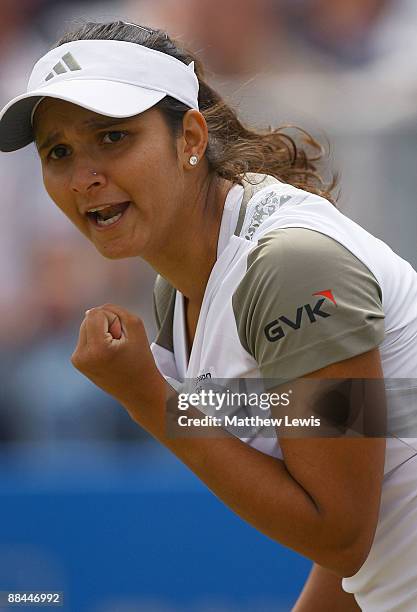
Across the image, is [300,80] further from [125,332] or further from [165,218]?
[125,332]

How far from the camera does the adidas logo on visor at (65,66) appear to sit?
43.7 inches

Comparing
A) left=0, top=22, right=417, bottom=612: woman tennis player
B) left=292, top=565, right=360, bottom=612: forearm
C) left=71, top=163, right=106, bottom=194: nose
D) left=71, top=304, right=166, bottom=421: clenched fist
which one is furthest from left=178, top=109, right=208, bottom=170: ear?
left=292, top=565, right=360, bottom=612: forearm

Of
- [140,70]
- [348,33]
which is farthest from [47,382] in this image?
[140,70]

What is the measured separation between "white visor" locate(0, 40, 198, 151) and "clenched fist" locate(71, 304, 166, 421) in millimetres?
213

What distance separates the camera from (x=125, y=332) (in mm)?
1022

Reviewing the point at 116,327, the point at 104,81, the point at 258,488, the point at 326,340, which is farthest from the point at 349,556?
the point at 104,81

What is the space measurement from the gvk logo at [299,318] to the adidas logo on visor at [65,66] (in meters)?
0.37

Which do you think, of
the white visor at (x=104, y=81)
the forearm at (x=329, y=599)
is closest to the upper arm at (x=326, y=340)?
the white visor at (x=104, y=81)

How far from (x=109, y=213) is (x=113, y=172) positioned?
0.06m

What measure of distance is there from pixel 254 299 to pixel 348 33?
4.97ft

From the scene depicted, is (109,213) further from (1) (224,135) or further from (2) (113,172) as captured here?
(1) (224,135)

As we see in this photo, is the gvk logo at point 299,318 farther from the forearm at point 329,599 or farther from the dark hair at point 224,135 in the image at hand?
the forearm at point 329,599

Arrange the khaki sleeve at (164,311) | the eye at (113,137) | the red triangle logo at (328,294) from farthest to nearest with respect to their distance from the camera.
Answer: the khaki sleeve at (164,311) < the eye at (113,137) < the red triangle logo at (328,294)

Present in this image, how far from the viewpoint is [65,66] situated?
3.65ft
